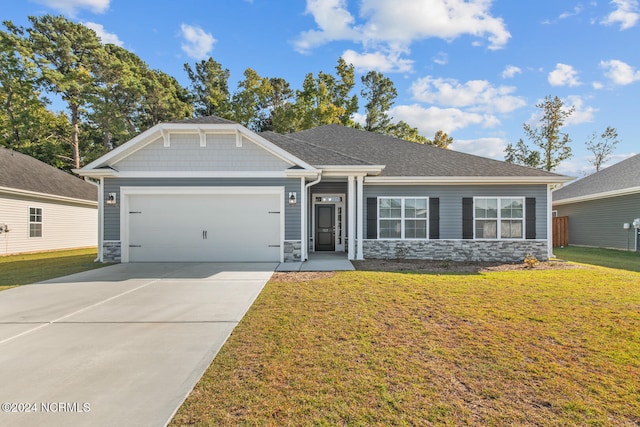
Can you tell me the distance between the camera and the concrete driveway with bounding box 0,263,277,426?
2461 mm

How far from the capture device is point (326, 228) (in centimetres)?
1241

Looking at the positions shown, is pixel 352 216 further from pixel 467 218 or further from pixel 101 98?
pixel 101 98

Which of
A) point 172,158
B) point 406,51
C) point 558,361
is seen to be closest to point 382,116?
point 406,51

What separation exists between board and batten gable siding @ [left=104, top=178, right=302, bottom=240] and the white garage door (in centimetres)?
37

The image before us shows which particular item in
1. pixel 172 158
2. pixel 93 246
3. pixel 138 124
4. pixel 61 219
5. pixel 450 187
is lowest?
pixel 93 246

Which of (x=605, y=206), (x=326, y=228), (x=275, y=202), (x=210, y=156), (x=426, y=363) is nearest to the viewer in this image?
(x=426, y=363)

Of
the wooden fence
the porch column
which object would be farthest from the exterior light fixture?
the wooden fence

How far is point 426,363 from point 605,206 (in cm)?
1725

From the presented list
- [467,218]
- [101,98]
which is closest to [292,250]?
[467,218]

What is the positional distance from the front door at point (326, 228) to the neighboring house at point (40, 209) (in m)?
12.2

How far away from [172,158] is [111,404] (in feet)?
27.3

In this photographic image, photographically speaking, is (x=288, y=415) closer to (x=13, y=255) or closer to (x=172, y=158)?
(x=172, y=158)

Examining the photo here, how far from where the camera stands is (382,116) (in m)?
30.9

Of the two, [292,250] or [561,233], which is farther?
[561,233]
